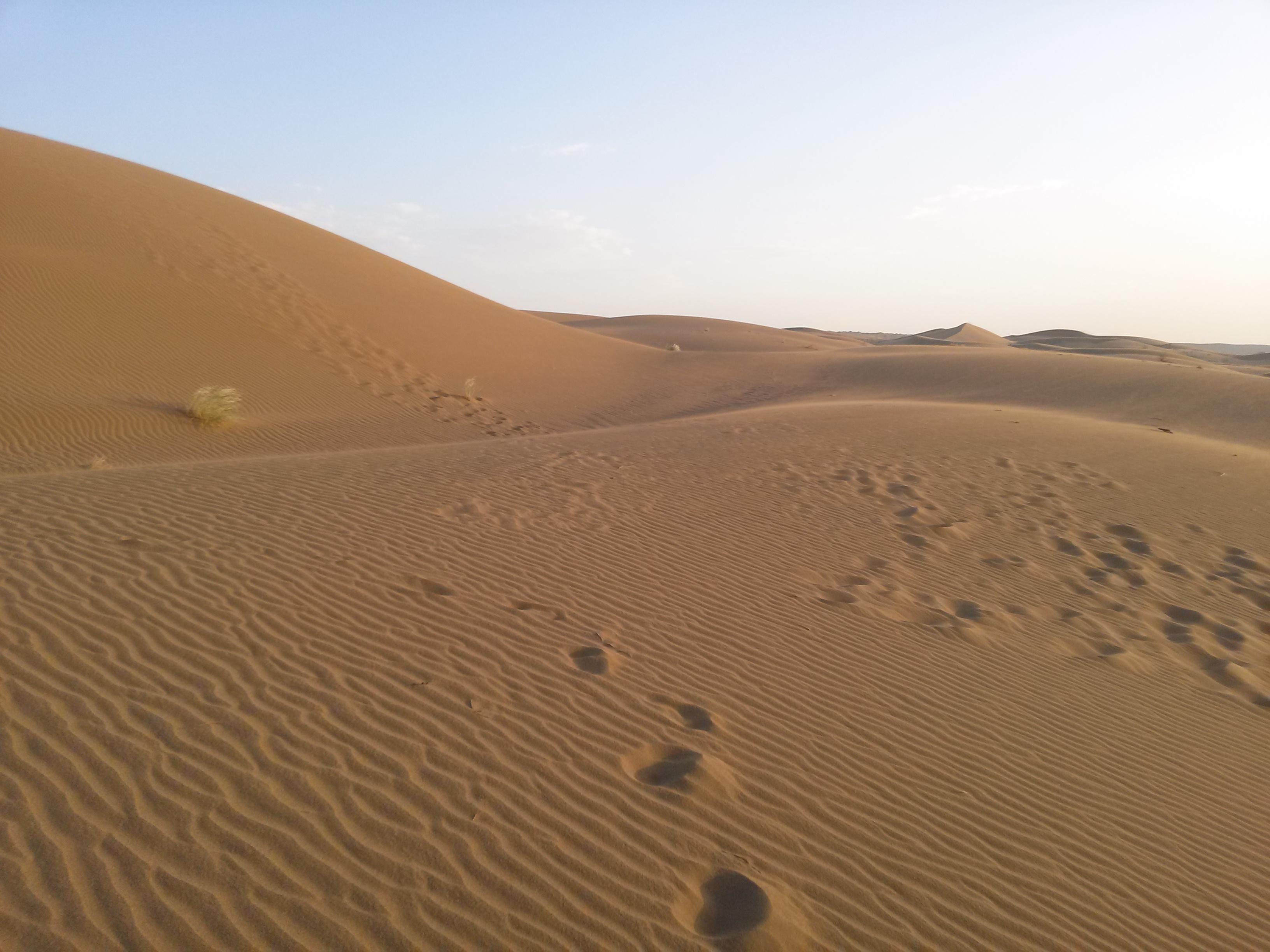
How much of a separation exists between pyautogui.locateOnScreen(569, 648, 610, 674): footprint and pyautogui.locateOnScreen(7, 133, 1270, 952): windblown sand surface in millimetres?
88

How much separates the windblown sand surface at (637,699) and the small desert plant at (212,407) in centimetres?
248

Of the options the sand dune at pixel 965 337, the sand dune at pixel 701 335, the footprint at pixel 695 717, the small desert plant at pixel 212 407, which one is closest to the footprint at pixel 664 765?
the footprint at pixel 695 717

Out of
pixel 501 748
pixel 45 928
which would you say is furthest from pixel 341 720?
pixel 45 928

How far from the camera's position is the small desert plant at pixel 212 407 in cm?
1308

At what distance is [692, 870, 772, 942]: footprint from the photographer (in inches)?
105

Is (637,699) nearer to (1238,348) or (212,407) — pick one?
(212,407)

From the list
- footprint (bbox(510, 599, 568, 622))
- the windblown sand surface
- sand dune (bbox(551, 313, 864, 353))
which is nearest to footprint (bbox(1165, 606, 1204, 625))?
the windblown sand surface

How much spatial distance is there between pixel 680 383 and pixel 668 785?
67.9 ft

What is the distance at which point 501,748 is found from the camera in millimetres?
3514

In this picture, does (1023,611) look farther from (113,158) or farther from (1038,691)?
(113,158)

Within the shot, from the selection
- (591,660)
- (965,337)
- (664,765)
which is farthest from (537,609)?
(965,337)

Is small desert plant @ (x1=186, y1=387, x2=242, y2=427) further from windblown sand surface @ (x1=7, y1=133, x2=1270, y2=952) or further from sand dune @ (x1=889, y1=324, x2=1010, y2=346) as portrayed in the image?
sand dune @ (x1=889, y1=324, x2=1010, y2=346)

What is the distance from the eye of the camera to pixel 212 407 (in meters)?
13.1

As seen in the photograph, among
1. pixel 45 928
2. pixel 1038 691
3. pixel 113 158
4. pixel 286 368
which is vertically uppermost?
pixel 113 158
